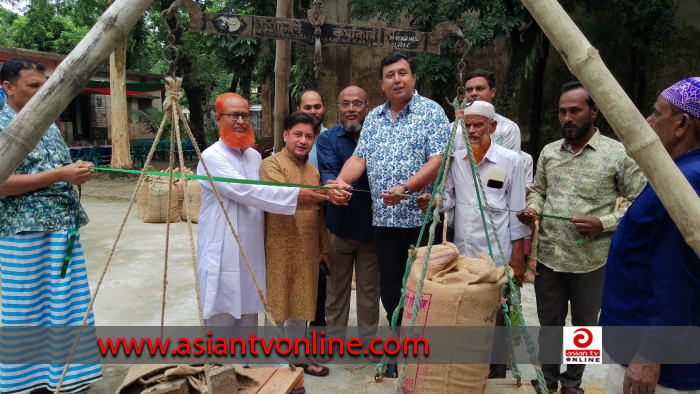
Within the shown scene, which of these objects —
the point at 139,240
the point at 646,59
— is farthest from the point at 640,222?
the point at 646,59

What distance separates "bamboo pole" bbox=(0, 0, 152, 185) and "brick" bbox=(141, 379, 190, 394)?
1.35 m

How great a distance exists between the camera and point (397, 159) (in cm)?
293

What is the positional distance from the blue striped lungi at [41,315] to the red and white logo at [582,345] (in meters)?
2.96

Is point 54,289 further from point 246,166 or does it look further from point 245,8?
point 245,8

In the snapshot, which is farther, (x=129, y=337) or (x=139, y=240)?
(x=139, y=240)

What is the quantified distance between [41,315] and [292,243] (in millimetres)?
1607

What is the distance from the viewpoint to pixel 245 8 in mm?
9922

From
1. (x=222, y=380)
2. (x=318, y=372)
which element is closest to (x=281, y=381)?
(x=222, y=380)

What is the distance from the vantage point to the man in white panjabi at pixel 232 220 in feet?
9.73

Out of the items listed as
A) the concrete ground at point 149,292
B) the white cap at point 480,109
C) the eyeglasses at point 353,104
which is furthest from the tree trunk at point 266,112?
the white cap at point 480,109

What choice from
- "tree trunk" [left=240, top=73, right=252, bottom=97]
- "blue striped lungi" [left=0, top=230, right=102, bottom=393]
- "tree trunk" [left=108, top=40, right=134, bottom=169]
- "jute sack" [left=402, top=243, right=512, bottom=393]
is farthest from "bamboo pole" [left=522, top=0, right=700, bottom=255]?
"tree trunk" [left=240, top=73, right=252, bottom=97]

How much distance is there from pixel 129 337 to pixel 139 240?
10.7 ft

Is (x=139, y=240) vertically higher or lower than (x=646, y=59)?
lower

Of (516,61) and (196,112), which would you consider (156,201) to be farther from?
(196,112)
